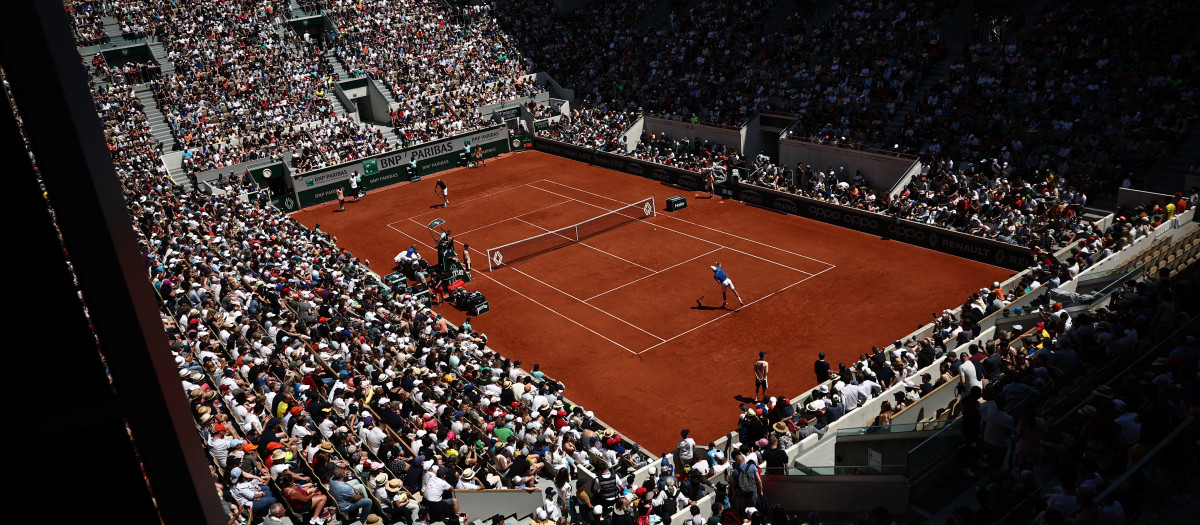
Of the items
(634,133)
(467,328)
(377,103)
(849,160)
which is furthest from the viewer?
(377,103)

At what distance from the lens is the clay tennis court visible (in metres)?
22.9

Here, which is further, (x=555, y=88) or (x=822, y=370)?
(x=555, y=88)

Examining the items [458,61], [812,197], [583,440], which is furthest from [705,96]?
[583,440]

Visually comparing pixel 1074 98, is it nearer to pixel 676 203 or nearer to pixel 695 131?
pixel 676 203

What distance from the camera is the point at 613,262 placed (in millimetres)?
32000

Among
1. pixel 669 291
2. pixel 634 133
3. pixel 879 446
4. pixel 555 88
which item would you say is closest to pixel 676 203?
pixel 669 291

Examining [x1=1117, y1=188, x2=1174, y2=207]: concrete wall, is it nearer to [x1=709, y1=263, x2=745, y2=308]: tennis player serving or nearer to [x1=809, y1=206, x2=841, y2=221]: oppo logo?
[x1=809, y1=206, x2=841, y2=221]: oppo logo

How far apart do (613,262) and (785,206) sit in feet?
28.9

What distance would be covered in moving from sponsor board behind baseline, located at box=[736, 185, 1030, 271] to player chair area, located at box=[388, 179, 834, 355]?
139 inches

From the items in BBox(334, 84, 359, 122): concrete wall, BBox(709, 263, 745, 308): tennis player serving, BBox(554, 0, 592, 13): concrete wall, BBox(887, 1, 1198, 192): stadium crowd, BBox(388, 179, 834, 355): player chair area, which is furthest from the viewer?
BBox(554, 0, 592, 13): concrete wall

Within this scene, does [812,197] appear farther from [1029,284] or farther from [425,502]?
[425,502]

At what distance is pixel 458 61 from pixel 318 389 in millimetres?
41496

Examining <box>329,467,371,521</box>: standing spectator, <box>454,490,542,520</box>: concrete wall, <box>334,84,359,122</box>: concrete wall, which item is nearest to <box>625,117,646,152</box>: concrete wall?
<box>334,84,359,122</box>: concrete wall

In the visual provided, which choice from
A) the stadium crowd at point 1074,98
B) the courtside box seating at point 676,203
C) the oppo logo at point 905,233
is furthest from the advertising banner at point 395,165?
the oppo logo at point 905,233
